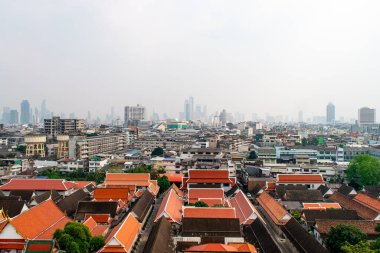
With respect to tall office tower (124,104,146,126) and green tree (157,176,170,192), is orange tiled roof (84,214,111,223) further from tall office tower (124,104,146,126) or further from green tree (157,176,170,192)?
tall office tower (124,104,146,126)

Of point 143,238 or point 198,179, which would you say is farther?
point 198,179

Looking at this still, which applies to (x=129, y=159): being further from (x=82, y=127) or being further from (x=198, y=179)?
(x=82, y=127)

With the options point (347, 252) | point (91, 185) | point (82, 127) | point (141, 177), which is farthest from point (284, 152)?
point (82, 127)

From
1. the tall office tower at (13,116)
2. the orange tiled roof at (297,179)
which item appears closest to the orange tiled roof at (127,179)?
the orange tiled roof at (297,179)

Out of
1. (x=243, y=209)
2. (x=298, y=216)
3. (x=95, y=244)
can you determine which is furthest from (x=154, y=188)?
(x=95, y=244)

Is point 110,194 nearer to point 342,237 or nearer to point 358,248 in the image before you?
point 342,237

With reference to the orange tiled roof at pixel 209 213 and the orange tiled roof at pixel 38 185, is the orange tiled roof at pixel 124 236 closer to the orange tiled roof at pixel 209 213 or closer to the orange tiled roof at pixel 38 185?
the orange tiled roof at pixel 209 213
